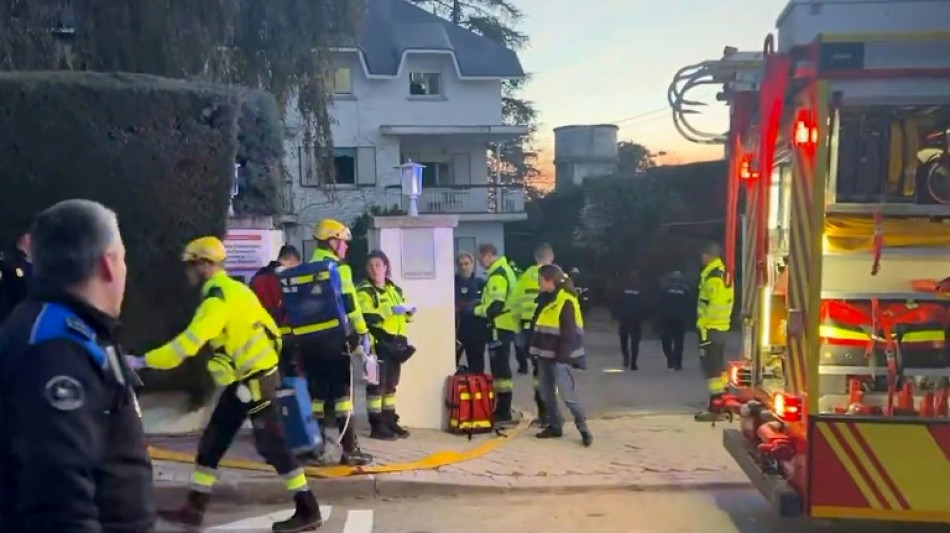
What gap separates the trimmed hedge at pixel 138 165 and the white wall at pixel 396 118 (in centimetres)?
2195

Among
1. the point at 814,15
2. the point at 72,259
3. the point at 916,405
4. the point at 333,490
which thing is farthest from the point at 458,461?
the point at 72,259

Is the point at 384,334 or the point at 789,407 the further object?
the point at 384,334

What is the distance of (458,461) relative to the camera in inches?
346

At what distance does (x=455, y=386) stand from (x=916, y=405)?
16.0 ft

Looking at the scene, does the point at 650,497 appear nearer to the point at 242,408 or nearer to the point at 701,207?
the point at 242,408

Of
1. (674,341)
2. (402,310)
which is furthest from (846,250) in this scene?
(674,341)

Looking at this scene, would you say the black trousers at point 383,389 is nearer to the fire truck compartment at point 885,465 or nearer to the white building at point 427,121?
the fire truck compartment at point 885,465

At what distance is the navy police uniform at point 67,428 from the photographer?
2424mm

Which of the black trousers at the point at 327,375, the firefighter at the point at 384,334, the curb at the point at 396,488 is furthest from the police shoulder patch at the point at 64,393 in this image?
the firefighter at the point at 384,334

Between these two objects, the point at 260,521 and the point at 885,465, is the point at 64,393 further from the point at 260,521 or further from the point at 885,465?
the point at 260,521

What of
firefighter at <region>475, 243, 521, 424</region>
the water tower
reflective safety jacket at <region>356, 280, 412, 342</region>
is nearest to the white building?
the water tower

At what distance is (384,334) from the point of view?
947 cm

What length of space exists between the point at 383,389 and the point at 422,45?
24897mm

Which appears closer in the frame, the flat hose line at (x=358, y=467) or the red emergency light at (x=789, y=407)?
the red emergency light at (x=789, y=407)
